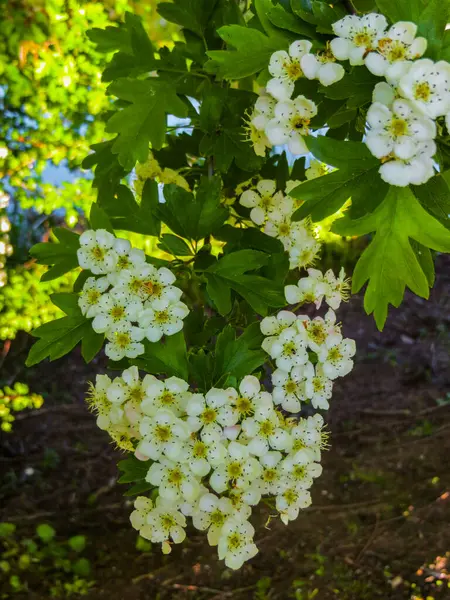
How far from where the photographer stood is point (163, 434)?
0.81 m

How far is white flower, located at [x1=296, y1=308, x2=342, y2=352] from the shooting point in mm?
913

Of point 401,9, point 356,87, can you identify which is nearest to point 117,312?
point 356,87

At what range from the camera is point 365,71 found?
0.75 metres

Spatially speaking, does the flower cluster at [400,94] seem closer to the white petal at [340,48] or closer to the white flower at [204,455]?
the white petal at [340,48]

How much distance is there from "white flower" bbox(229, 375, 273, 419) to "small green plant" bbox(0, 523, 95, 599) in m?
1.54

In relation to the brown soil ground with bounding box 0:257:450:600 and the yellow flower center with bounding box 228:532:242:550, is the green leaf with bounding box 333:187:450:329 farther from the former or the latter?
the brown soil ground with bounding box 0:257:450:600

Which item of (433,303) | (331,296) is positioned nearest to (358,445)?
(433,303)

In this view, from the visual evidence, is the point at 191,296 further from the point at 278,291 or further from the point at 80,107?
the point at 80,107

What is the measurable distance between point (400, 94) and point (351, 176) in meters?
0.13

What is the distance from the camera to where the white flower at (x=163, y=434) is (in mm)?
798

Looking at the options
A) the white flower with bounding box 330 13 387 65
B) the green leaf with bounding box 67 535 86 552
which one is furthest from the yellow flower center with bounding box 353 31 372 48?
the green leaf with bounding box 67 535 86 552

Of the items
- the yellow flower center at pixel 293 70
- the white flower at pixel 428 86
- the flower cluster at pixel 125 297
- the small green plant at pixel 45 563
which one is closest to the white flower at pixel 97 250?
the flower cluster at pixel 125 297

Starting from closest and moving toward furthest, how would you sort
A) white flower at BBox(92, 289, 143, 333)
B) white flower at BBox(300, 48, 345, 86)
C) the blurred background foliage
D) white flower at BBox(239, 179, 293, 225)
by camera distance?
1. white flower at BBox(300, 48, 345, 86)
2. white flower at BBox(92, 289, 143, 333)
3. white flower at BBox(239, 179, 293, 225)
4. the blurred background foliage

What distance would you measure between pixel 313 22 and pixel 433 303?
8.75 feet
